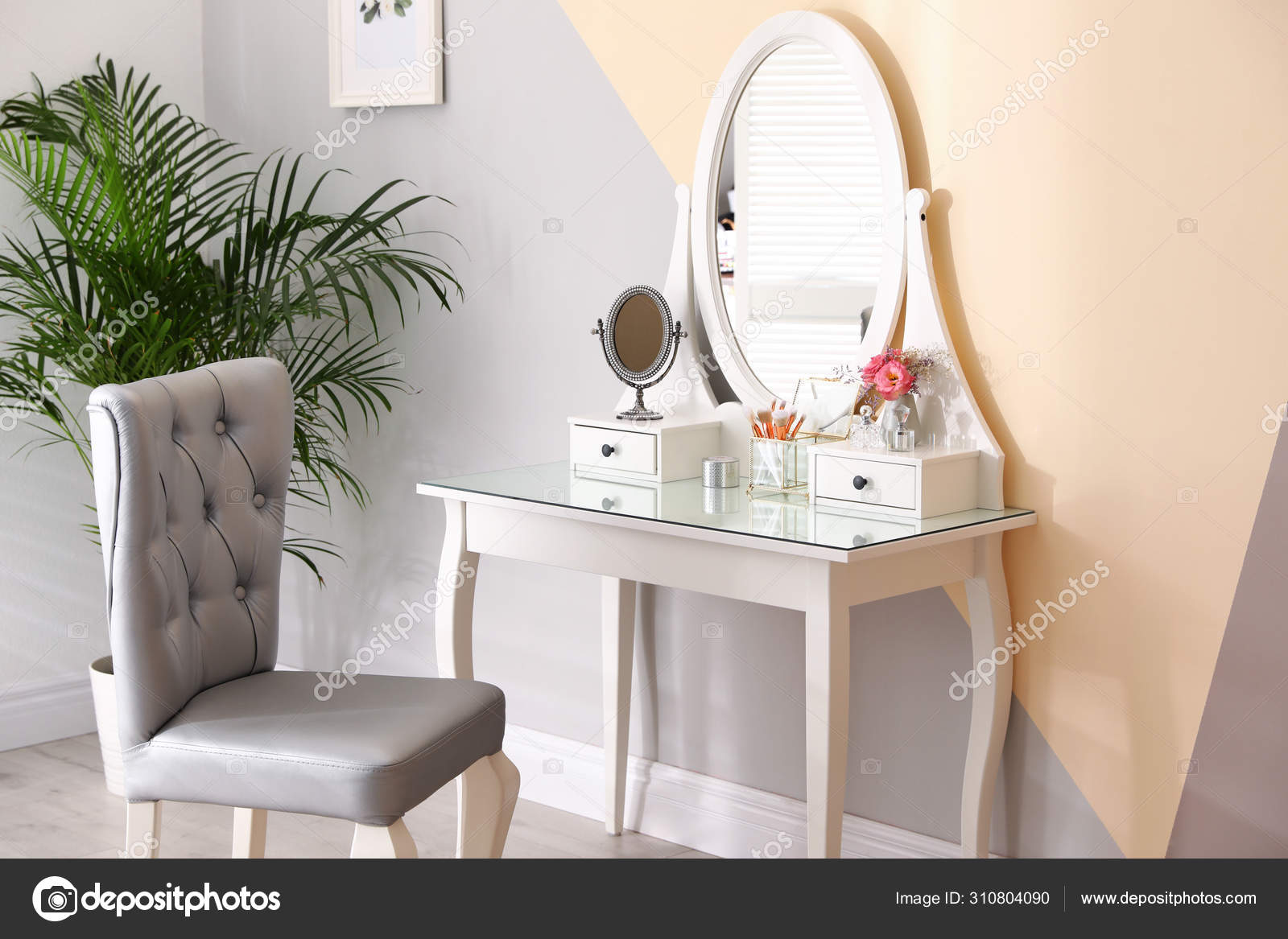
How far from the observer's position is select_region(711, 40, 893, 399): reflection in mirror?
241cm

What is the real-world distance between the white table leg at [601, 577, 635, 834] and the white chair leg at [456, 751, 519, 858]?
0.70m

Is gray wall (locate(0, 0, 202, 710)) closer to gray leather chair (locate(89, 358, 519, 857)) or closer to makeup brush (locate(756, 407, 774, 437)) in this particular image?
gray leather chair (locate(89, 358, 519, 857))

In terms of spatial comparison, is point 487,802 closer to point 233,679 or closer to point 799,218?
point 233,679

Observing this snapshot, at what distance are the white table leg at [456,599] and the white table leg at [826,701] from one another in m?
0.79

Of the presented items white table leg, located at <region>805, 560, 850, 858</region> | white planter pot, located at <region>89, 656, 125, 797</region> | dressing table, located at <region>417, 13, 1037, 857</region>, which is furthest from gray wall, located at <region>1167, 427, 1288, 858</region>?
white planter pot, located at <region>89, 656, 125, 797</region>

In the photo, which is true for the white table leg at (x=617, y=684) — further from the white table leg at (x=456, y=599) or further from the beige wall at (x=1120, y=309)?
the beige wall at (x=1120, y=309)

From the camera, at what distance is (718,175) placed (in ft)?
8.54

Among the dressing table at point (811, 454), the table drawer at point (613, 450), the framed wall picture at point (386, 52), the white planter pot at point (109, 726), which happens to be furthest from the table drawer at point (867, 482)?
the white planter pot at point (109, 726)

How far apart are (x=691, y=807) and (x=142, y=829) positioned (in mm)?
1211

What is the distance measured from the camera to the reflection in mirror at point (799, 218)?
2.41m
